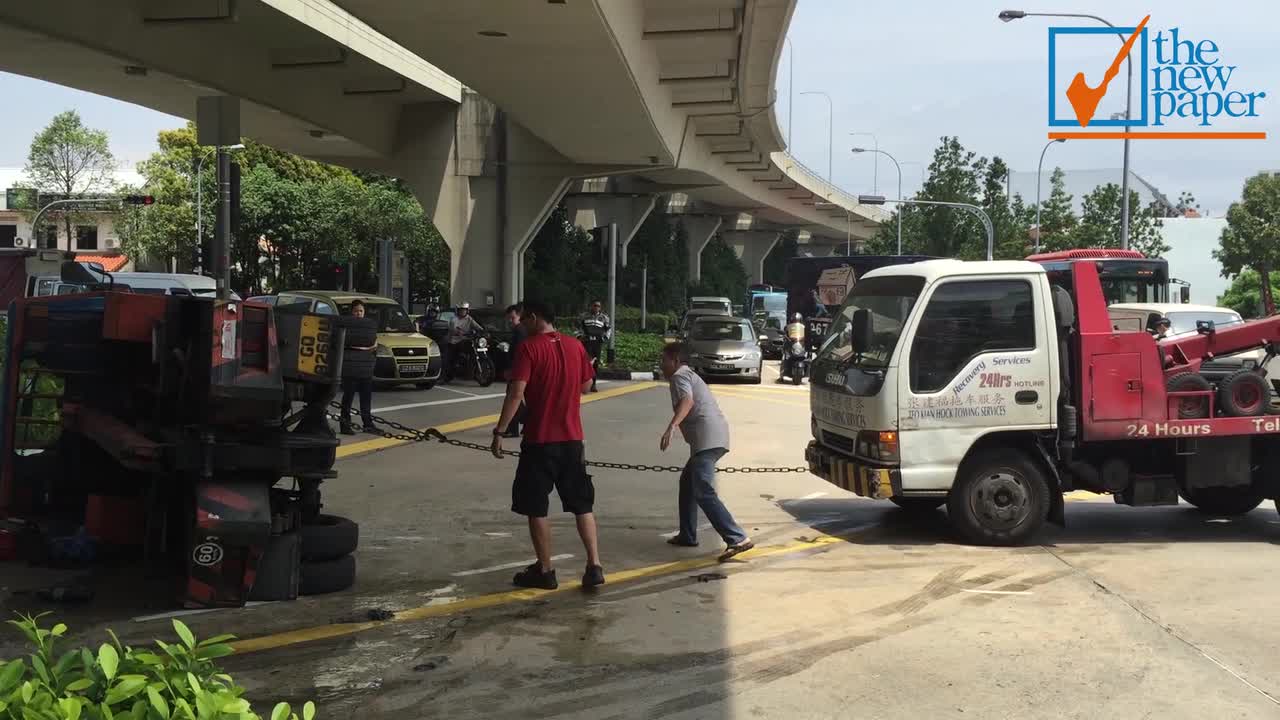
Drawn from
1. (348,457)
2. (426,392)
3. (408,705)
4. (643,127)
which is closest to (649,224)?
(643,127)

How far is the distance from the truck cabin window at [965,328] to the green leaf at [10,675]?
716 cm

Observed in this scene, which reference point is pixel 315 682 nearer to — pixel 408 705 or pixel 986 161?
pixel 408 705

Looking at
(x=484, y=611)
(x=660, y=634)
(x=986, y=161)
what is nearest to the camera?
(x=660, y=634)

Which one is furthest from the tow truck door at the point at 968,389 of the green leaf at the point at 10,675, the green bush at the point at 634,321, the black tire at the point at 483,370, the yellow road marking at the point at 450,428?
the green bush at the point at 634,321

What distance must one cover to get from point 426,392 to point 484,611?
1550cm

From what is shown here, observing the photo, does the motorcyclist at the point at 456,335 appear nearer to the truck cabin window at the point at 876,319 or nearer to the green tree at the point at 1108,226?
the truck cabin window at the point at 876,319

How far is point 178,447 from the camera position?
6418 mm

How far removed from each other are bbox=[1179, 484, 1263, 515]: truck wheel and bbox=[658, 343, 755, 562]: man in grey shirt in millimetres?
4311

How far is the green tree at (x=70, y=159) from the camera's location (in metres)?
74.0

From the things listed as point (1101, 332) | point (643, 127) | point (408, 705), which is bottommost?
point (408, 705)

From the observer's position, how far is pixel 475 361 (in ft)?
76.9

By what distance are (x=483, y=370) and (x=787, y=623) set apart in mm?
17265

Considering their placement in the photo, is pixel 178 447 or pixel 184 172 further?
pixel 184 172

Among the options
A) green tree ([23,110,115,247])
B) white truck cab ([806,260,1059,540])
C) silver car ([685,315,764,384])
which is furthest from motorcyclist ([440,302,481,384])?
green tree ([23,110,115,247])
